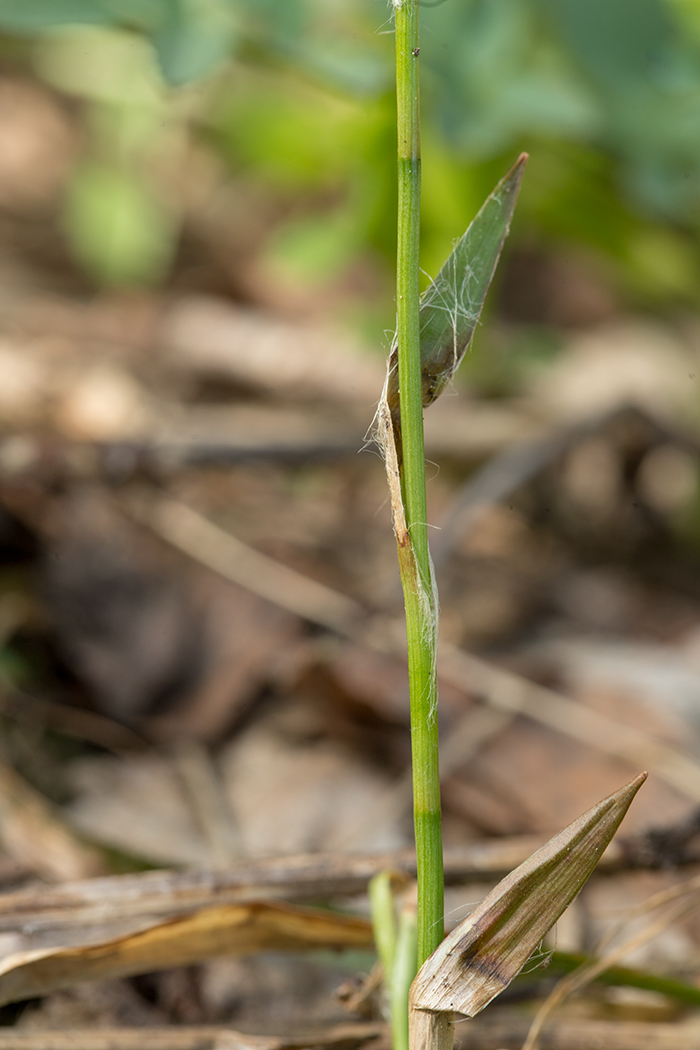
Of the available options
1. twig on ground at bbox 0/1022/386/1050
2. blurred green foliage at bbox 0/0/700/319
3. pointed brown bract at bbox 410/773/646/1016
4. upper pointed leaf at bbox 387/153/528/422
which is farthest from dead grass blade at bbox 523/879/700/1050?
blurred green foliage at bbox 0/0/700/319

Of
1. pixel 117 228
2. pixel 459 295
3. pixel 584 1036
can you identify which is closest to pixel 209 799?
pixel 584 1036

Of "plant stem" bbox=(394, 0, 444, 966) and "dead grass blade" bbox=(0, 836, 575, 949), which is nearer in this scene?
"plant stem" bbox=(394, 0, 444, 966)

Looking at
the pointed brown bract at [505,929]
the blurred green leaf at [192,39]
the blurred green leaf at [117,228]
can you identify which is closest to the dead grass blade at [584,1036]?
the pointed brown bract at [505,929]

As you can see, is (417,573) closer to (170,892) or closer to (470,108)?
(170,892)

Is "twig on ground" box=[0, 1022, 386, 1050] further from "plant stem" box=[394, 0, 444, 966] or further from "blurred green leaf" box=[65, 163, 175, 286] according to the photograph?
"blurred green leaf" box=[65, 163, 175, 286]

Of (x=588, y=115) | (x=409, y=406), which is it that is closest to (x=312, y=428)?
(x=588, y=115)

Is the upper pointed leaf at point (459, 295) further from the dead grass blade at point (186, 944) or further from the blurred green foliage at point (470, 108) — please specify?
the blurred green foliage at point (470, 108)
